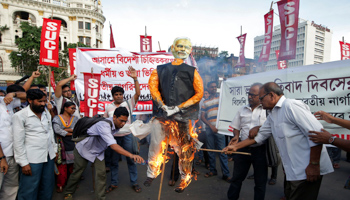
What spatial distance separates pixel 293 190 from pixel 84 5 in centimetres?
4620

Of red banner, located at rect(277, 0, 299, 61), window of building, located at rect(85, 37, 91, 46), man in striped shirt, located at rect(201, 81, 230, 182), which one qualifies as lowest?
man in striped shirt, located at rect(201, 81, 230, 182)

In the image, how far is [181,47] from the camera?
10.2 ft

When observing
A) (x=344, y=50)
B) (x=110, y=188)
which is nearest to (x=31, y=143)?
(x=110, y=188)

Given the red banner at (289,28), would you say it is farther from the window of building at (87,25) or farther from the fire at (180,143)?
the window of building at (87,25)

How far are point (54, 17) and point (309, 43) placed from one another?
275ft

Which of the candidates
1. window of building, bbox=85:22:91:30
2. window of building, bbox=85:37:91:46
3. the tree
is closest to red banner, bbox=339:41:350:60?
the tree

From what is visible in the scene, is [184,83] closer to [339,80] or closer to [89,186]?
[339,80]

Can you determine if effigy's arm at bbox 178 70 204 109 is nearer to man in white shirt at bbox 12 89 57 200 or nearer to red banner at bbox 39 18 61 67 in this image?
man in white shirt at bbox 12 89 57 200

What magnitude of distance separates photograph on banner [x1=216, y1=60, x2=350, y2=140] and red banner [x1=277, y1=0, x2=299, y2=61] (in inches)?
118

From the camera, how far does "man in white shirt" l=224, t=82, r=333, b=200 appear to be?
2.20 m

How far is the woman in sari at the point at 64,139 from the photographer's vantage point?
4.11 m

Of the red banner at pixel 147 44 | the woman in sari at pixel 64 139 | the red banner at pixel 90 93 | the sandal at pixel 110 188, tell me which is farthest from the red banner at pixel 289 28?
the red banner at pixel 147 44

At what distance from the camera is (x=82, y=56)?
5652 mm

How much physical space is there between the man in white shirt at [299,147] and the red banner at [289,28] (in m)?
5.28
